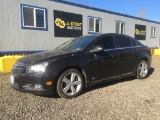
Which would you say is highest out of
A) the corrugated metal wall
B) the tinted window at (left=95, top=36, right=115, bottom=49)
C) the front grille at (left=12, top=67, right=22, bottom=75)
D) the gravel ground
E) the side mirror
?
the corrugated metal wall

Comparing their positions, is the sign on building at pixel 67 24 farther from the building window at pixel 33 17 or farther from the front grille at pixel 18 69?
the front grille at pixel 18 69

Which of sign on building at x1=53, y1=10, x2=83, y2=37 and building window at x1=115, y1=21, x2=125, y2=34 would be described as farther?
building window at x1=115, y1=21, x2=125, y2=34

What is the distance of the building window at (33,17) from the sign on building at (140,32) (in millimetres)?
10456

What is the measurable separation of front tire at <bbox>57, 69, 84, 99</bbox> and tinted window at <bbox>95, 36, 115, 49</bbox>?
121 centimetres

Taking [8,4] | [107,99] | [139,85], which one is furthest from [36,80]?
[8,4]

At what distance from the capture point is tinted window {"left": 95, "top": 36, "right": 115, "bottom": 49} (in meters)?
5.41

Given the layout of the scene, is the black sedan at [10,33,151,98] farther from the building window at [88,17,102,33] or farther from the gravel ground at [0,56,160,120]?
the building window at [88,17,102,33]

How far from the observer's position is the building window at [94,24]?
13050 millimetres

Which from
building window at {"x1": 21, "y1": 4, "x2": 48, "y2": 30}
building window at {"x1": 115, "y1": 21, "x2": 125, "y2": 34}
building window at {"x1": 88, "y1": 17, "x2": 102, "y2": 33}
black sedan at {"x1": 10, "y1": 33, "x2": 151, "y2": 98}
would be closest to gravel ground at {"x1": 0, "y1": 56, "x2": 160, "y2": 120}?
black sedan at {"x1": 10, "y1": 33, "x2": 151, "y2": 98}

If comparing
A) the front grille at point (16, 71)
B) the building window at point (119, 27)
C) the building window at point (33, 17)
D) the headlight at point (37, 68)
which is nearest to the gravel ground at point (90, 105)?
the front grille at point (16, 71)

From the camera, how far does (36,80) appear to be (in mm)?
4176

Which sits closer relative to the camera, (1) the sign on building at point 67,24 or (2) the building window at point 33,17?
(2) the building window at point 33,17

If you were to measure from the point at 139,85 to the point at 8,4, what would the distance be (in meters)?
6.96

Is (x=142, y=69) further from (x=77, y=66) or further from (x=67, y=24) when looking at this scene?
(x=67, y=24)
